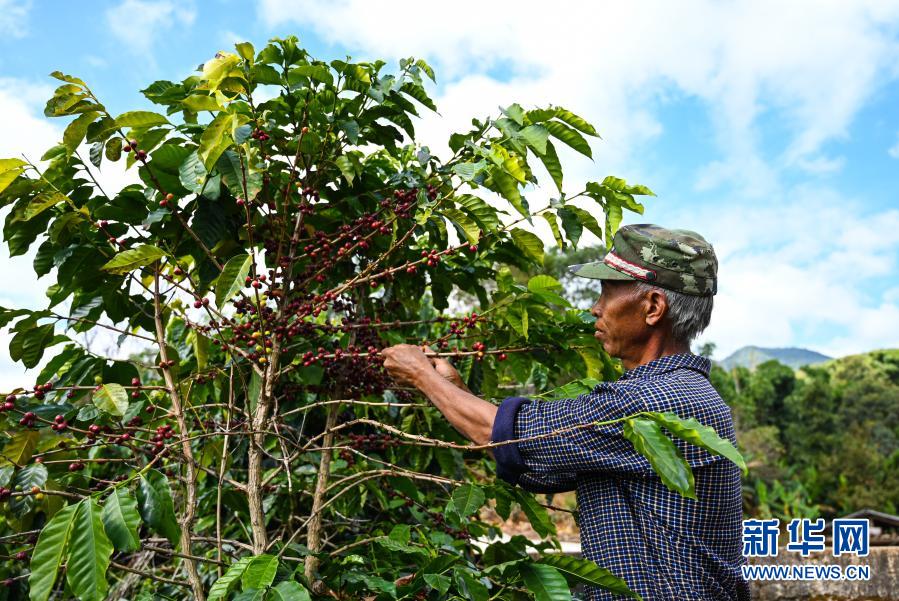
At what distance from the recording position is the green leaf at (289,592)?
1388 mm

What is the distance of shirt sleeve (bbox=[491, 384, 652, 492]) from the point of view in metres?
1.58

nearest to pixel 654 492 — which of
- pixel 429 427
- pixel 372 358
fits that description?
pixel 372 358

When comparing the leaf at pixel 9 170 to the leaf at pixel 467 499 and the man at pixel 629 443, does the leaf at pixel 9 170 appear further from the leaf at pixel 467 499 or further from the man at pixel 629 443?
the leaf at pixel 467 499

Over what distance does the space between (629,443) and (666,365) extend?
26 cm

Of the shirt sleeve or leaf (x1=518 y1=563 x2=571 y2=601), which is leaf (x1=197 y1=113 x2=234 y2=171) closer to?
the shirt sleeve

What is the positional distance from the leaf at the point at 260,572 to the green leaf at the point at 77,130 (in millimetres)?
1046

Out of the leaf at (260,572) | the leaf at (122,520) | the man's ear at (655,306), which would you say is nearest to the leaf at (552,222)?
the man's ear at (655,306)

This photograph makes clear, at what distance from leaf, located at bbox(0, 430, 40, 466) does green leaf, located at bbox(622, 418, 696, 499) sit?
1.40m

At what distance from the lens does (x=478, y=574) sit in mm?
1562

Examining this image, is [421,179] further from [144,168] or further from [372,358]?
[144,168]

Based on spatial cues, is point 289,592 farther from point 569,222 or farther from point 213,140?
point 569,222

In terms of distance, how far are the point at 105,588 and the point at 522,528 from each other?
449 inches

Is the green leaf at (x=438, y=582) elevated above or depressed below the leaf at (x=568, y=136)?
below

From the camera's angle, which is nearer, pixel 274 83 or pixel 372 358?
pixel 274 83
